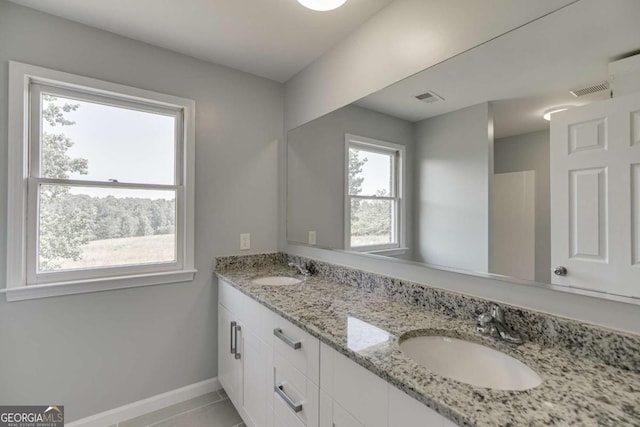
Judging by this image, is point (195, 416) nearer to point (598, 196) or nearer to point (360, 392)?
point (360, 392)

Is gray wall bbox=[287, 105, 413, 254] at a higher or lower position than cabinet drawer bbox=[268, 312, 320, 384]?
higher

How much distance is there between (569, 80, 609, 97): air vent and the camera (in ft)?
2.81

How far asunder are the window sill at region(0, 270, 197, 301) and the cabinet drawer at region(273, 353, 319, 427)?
1025 mm

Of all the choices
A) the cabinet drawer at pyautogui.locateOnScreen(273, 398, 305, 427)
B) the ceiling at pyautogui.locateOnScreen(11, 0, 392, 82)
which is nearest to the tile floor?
the cabinet drawer at pyautogui.locateOnScreen(273, 398, 305, 427)

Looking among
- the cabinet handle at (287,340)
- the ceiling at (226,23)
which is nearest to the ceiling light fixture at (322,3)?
the ceiling at (226,23)

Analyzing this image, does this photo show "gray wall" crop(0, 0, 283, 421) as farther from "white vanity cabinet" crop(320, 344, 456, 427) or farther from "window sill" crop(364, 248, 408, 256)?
"white vanity cabinet" crop(320, 344, 456, 427)

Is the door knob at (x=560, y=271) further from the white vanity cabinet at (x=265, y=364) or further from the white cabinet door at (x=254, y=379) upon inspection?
the white cabinet door at (x=254, y=379)

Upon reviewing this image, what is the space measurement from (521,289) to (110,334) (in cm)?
222

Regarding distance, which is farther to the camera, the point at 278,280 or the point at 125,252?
the point at 278,280

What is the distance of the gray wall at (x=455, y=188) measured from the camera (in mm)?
1161

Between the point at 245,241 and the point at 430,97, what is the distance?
164cm

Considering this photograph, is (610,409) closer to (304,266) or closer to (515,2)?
(515,2)

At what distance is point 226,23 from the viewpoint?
66.2 inches

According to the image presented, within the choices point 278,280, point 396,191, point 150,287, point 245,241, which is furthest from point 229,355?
point 396,191
